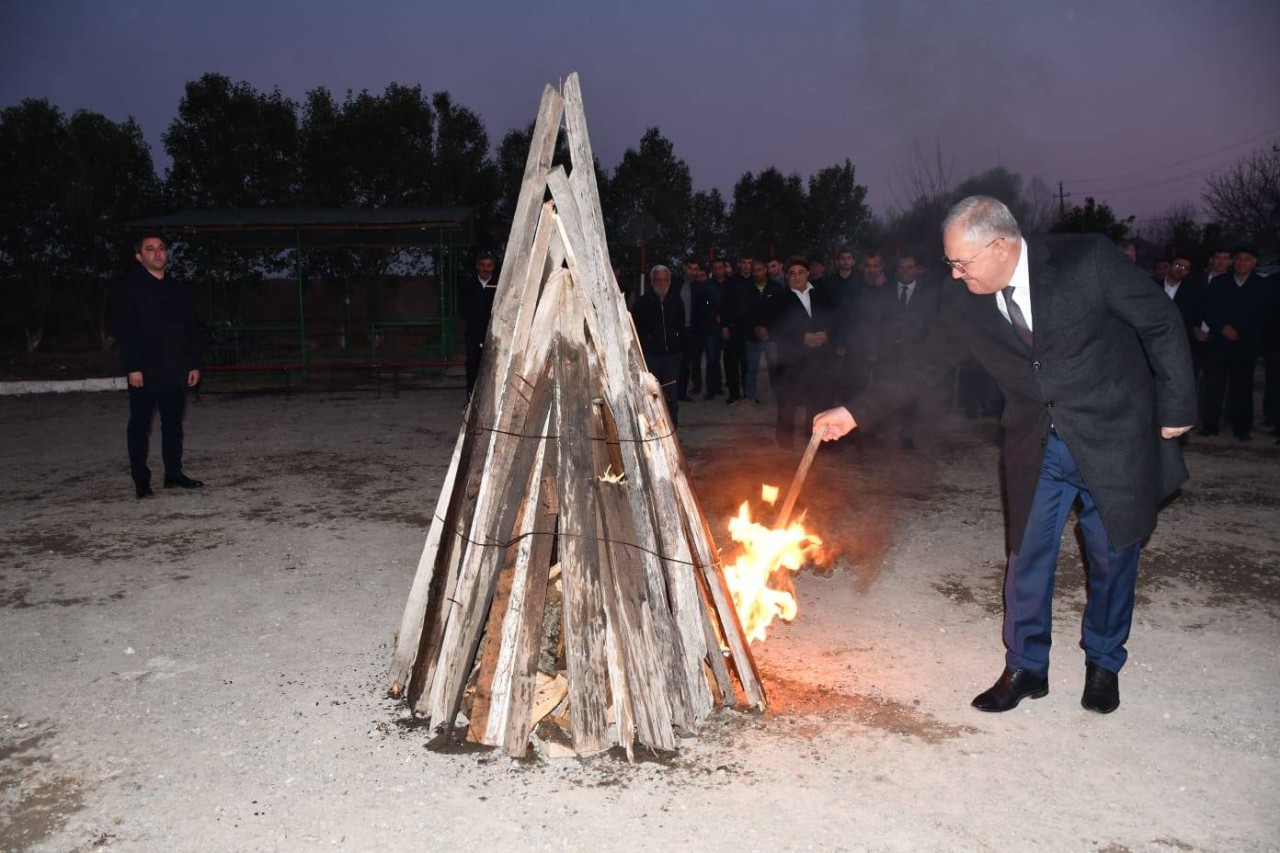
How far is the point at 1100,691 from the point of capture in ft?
12.1

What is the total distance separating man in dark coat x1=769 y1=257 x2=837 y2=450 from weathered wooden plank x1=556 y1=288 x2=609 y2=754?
5.87 metres

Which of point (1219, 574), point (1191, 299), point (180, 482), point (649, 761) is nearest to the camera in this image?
point (649, 761)

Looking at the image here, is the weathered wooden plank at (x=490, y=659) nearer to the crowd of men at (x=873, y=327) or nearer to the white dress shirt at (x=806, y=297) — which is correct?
the crowd of men at (x=873, y=327)

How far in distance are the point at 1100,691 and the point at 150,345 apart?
686 cm

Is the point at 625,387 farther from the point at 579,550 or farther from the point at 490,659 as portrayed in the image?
the point at 490,659

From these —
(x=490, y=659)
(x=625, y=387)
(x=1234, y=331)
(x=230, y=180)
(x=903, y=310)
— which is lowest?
(x=490, y=659)

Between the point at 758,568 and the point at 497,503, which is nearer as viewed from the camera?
the point at 497,503

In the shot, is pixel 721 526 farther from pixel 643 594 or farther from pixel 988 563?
pixel 643 594

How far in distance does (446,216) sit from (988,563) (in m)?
12.0

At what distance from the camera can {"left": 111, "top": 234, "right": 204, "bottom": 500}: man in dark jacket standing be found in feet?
23.9

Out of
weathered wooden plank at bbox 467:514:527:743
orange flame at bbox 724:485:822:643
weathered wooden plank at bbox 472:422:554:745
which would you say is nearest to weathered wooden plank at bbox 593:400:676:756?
weathered wooden plank at bbox 472:422:554:745

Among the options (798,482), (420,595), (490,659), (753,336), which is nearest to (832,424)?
(798,482)

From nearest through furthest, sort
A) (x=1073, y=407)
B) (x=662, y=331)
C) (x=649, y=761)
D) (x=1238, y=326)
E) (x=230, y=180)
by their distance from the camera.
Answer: (x=649, y=761)
(x=1073, y=407)
(x=662, y=331)
(x=1238, y=326)
(x=230, y=180)

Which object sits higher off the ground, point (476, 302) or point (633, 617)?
point (476, 302)
